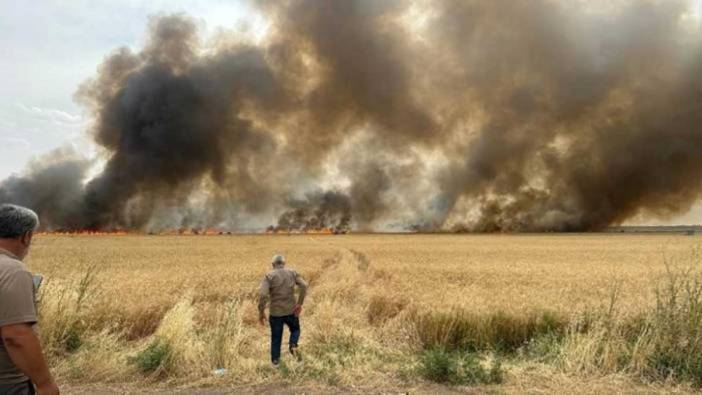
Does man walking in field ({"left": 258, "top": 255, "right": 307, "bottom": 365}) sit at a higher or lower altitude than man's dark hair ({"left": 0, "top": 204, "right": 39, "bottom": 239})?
lower

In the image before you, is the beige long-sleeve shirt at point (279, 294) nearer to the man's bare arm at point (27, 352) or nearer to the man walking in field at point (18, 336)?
the man walking in field at point (18, 336)

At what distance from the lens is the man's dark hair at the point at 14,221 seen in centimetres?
378

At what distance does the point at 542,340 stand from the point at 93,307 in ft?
31.5

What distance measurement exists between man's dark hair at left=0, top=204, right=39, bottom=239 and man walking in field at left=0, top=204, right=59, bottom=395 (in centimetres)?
7

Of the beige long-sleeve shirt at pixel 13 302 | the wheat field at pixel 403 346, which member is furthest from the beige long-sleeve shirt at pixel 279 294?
the beige long-sleeve shirt at pixel 13 302

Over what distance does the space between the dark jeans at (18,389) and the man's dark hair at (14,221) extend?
0.99 metres

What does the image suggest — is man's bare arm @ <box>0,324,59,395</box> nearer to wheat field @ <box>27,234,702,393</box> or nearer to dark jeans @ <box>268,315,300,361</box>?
wheat field @ <box>27,234,702,393</box>

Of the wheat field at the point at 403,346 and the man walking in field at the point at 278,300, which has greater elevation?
the man walking in field at the point at 278,300

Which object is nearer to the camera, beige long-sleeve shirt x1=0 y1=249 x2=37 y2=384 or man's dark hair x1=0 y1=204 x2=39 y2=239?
beige long-sleeve shirt x1=0 y1=249 x2=37 y2=384

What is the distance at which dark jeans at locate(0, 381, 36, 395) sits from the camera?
3550 mm

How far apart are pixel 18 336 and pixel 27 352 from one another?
0.39ft

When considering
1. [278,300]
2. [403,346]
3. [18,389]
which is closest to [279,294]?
[278,300]

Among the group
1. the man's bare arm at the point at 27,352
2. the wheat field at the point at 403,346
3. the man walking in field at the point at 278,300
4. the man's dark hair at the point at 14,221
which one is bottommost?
the wheat field at the point at 403,346

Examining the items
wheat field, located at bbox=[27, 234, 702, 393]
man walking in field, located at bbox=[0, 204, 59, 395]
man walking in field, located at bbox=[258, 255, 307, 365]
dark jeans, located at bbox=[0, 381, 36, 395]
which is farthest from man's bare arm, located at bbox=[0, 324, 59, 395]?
man walking in field, located at bbox=[258, 255, 307, 365]
